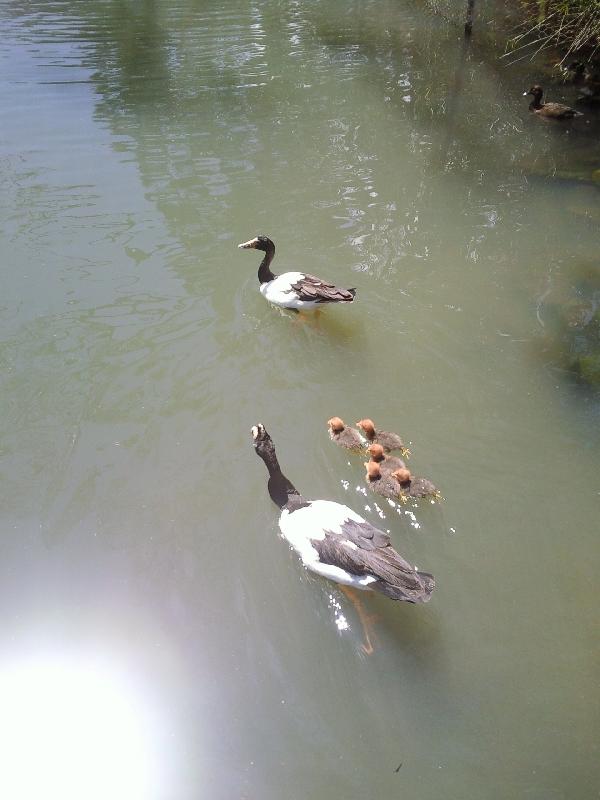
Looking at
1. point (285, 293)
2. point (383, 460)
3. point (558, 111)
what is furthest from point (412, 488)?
point (558, 111)

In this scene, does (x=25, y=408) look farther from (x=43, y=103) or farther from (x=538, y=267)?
(x=43, y=103)

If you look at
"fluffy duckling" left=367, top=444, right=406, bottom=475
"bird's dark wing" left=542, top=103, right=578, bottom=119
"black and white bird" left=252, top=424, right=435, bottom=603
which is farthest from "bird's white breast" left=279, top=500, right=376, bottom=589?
"bird's dark wing" left=542, top=103, right=578, bottom=119

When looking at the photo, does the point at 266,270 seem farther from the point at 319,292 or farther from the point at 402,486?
the point at 402,486

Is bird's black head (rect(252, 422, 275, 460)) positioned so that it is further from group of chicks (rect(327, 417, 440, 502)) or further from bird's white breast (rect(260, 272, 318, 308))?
bird's white breast (rect(260, 272, 318, 308))

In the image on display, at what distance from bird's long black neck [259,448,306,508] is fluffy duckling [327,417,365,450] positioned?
77 cm

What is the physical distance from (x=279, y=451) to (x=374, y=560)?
5.64 feet

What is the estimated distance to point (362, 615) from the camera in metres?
4.63

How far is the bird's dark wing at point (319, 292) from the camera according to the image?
7.09 m

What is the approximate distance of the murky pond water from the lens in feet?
13.1

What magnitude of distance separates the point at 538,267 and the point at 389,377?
10.5 feet

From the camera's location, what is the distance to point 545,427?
603 cm

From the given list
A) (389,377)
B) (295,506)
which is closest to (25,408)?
(295,506)

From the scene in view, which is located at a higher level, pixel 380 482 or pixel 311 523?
pixel 311 523

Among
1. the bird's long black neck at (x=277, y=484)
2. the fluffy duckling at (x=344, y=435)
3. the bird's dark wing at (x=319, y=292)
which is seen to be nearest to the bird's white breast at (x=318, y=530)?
the bird's long black neck at (x=277, y=484)
